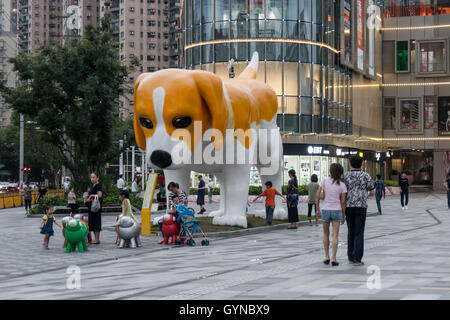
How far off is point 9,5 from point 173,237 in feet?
573

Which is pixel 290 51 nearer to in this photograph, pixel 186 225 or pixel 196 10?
pixel 196 10

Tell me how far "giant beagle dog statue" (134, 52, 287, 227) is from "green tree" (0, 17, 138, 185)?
39.6 ft

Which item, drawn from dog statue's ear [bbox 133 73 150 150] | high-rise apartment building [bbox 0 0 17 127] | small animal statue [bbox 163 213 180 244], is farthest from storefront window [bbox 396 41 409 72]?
high-rise apartment building [bbox 0 0 17 127]

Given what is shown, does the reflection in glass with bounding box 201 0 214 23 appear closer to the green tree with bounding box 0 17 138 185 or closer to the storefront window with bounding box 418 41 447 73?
the green tree with bounding box 0 17 138 185

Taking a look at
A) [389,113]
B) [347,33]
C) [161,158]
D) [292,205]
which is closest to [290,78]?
→ [347,33]

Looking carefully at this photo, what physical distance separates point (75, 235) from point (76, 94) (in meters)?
16.5

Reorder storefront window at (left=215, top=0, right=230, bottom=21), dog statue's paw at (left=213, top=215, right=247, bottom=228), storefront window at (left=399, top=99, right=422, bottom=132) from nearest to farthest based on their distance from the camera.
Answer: dog statue's paw at (left=213, top=215, right=247, bottom=228) < storefront window at (left=215, top=0, right=230, bottom=21) < storefront window at (left=399, top=99, right=422, bottom=132)

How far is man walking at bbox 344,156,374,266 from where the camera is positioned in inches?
437

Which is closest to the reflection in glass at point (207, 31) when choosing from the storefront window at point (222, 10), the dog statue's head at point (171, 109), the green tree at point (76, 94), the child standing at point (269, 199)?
the storefront window at point (222, 10)

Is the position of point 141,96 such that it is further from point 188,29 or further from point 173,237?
point 188,29

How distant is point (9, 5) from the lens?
17612 centimetres
